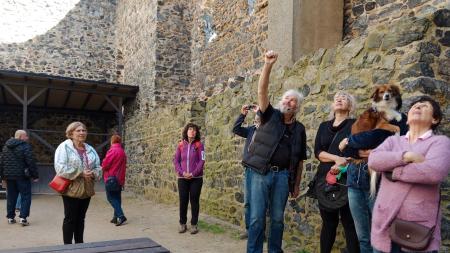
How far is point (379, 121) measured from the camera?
9.09ft

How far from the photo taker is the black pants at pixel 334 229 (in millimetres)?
3084

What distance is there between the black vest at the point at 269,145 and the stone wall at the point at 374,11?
265 centimetres

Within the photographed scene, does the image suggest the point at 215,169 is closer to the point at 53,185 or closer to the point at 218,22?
the point at 53,185

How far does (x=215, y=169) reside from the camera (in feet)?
20.8

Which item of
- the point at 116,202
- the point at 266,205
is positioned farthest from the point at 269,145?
the point at 116,202

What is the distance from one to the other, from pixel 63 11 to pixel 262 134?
1415cm

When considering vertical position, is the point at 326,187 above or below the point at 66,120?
below

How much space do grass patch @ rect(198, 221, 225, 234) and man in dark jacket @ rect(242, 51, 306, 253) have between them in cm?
196

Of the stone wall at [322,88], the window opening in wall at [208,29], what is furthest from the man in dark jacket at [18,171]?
the window opening in wall at [208,29]

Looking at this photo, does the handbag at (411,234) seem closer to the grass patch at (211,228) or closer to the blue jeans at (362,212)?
the blue jeans at (362,212)

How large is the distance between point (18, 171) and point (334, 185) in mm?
4835

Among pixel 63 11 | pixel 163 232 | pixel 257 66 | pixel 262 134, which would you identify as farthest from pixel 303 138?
pixel 63 11

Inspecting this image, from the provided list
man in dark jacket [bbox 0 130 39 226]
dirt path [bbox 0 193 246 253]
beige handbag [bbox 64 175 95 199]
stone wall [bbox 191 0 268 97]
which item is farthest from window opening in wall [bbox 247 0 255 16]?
beige handbag [bbox 64 175 95 199]

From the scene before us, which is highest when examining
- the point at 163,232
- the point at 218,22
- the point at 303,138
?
the point at 218,22
